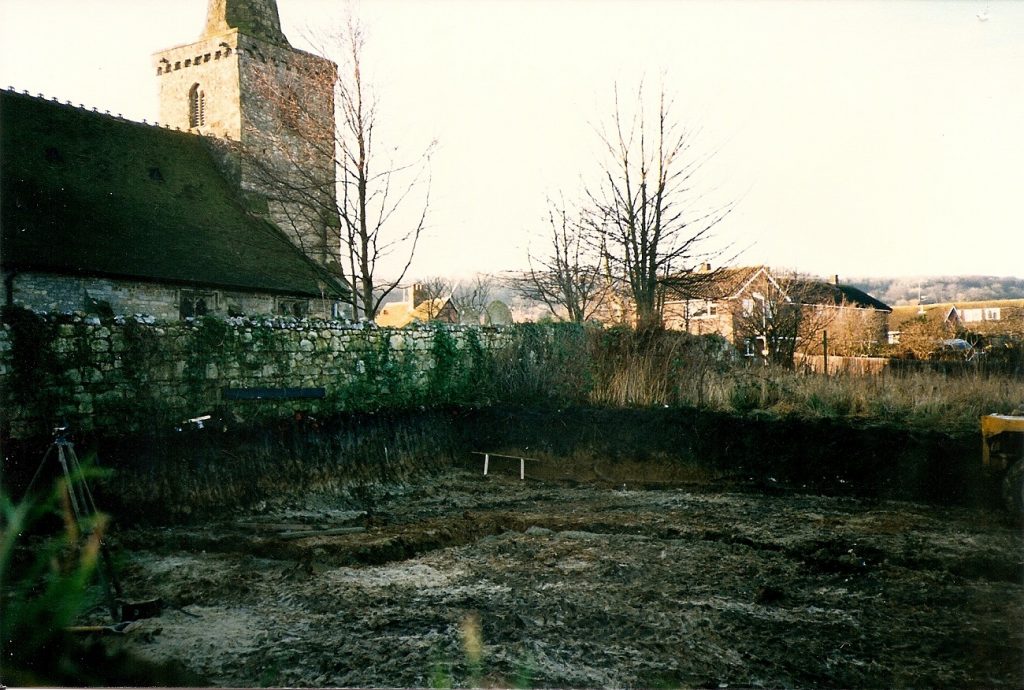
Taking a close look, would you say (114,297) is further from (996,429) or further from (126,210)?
(996,429)

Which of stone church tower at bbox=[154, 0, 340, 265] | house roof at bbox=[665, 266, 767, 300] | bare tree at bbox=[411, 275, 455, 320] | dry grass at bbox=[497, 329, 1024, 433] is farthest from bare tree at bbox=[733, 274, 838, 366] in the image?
bare tree at bbox=[411, 275, 455, 320]

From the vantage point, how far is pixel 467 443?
1262cm

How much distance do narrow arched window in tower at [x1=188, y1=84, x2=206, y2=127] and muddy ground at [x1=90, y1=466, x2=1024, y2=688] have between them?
65.9 feet

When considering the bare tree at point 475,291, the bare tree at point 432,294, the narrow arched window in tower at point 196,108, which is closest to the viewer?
the narrow arched window in tower at point 196,108

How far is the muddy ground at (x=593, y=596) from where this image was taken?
4652 mm

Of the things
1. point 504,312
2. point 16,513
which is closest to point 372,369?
point 16,513

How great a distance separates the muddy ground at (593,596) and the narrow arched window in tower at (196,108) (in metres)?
20.1

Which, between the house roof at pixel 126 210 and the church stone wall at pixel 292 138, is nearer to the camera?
the house roof at pixel 126 210

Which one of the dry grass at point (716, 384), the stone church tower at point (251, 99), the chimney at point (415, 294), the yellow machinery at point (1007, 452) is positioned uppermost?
the stone church tower at point (251, 99)

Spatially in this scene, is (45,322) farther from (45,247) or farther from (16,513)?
(45,247)

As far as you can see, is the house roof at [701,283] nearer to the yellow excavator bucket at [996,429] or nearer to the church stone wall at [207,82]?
the yellow excavator bucket at [996,429]

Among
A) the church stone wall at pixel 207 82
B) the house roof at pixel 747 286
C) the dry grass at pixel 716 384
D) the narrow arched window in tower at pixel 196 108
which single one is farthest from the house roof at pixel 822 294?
the narrow arched window in tower at pixel 196 108

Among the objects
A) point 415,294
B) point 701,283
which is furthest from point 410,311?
point 701,283

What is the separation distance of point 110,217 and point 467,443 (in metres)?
12.0
